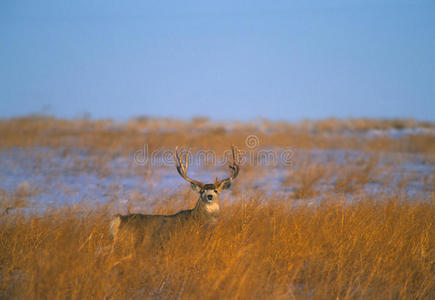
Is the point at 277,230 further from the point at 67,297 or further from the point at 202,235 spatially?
the point at 67,297

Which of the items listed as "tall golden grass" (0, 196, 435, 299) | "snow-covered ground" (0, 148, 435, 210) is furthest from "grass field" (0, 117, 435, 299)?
"snow-covered ground" (0, 148, 435, 210)

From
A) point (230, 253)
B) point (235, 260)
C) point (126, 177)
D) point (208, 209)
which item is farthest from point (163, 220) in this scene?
point (126, 177)

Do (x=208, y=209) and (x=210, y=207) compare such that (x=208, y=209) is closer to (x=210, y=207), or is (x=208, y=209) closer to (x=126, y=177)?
(x=210, y=207)

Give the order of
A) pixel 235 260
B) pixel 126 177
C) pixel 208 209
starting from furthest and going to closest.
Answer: pixel 126 177
pixel 208 209
pixel 235 260

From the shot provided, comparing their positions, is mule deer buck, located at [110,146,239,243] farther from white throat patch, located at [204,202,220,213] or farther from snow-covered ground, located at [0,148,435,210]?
snow-covered ground, located at [0,148,435,210]

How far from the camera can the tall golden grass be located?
9.98ft

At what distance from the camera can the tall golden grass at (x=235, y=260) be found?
120 inches

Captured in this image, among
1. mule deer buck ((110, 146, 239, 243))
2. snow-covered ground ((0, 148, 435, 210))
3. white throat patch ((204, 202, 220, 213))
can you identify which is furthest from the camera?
snow-covered ground ((0, 148, 435, 210))

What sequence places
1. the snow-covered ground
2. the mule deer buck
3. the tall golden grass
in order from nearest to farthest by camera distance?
the tall golden grass → the mule deer buck → the snow-covered ground

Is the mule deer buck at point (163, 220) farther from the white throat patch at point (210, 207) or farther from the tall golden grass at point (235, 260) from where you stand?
the tall golden grass at point (235, 260)

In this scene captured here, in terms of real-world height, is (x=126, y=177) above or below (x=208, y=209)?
below

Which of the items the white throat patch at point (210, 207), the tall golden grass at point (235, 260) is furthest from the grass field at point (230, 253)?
the white throat patch at point (210, 207)

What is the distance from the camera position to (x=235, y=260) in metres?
3.36

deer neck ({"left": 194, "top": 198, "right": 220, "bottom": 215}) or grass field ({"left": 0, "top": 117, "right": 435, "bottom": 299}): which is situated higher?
deer neck ({"left": 194, "top": 198, "right": 220, "bottom": 215})
